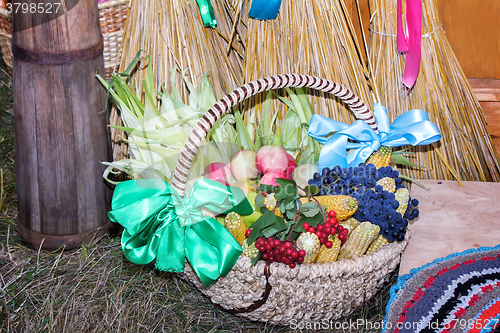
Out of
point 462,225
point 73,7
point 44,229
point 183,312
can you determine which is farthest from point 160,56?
point 462,225

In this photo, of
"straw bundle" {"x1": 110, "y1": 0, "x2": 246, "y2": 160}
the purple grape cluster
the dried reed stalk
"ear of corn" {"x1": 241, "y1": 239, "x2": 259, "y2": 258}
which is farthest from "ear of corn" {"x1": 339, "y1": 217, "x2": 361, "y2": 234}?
"straw bundle" {"x1": 110, "y1": 0, "x2": 246, "y2": 160}

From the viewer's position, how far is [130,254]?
1.02m

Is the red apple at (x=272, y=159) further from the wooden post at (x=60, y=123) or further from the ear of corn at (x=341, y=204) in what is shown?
the wooden post at (x=60, y=123)

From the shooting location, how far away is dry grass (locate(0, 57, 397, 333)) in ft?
3.58

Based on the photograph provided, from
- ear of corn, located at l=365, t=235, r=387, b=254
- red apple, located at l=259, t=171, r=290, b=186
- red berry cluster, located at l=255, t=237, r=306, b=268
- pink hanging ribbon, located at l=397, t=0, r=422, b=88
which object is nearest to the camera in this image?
red berry cluster, located at l=255, t=237, r=306, b=268

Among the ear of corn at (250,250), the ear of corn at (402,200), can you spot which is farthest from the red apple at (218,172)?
the ear of corn at (402,200)

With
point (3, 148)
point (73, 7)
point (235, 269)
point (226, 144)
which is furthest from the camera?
point (3, 148)

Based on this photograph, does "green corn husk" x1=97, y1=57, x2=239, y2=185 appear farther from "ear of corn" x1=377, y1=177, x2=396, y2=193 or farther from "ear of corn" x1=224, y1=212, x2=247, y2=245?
"ear of corn" x1=377, y1=177, x2=396, y2=193

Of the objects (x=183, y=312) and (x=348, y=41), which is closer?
(x=183, y=312)

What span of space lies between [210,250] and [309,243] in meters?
0.24

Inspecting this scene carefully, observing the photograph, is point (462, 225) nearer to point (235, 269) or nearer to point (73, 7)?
point (235, 269)

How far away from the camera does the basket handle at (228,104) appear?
3.03 feet

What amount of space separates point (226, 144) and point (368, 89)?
502 mm

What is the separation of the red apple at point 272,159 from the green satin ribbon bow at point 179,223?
6.4 inches
